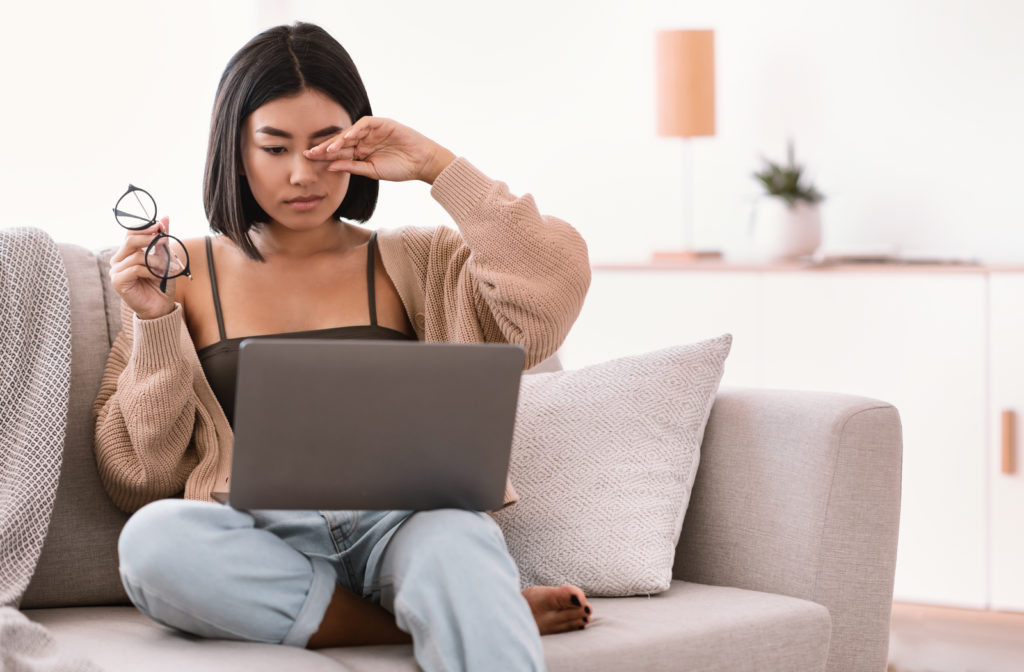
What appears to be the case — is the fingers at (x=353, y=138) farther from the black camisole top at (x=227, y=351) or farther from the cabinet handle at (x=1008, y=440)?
the cabinet handle at (x=1008, y=440)

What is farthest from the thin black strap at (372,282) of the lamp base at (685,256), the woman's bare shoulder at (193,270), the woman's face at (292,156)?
the lamp base at (685,256)

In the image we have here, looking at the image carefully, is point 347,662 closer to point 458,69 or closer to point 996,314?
point 996,314

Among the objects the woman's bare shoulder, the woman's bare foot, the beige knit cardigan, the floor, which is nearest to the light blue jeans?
the woman's bare foot

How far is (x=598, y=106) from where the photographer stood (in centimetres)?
387

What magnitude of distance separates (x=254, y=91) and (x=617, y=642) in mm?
915

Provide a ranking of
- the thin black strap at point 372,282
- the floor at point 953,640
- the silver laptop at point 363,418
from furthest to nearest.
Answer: the floor at point 953,640 < the thin black strap at point 372,282 < the silver laptop at point 363,418

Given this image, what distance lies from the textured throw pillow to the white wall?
156 centimetres

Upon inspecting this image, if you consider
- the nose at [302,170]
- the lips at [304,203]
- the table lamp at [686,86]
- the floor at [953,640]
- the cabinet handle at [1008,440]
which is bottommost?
the floor at [953,640]

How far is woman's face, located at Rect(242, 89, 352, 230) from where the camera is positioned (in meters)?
1.72

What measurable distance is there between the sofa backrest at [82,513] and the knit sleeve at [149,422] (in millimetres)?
36

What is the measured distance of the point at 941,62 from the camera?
3.34 meters

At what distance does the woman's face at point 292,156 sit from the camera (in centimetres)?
172

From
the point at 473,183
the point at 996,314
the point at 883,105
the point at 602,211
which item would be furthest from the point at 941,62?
the point at 473,183

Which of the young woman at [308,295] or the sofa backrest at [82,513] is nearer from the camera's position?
the young woman at [308,295]
